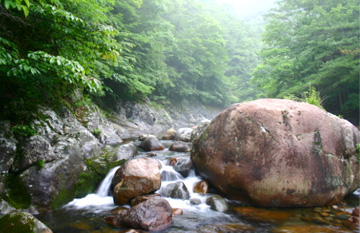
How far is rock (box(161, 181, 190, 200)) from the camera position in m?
4.56

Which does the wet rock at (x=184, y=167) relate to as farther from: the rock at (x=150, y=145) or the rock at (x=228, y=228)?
the rock at (x=150, y=145)

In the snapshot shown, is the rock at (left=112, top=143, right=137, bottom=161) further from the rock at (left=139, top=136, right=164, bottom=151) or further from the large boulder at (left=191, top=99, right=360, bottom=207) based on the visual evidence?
the large boulder at (left=191, top=99, right=360, bottom=207)

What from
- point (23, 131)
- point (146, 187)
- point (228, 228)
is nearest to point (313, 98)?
point (228, 228)

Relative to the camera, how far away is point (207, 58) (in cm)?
2419

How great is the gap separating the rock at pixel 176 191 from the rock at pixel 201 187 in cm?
31

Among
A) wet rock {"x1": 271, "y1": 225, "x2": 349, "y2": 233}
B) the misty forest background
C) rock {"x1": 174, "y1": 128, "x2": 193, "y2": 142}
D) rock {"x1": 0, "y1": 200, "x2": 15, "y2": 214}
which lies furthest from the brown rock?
rock {"x1": 0, "y1": 200, "x2": 15, "y2": 214}

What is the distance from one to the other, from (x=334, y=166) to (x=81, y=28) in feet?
18.6

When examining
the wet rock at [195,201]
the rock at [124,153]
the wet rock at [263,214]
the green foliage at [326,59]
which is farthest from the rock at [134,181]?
the green foliage at [326,59]

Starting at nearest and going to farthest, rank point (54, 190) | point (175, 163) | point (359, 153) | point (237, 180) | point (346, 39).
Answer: point (54, 190)
point (237, 180)
point (359, 153)
point (175, 163)
point (346, 39)

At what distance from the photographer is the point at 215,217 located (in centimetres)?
389

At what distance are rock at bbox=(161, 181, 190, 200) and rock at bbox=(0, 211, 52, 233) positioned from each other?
93.6 inches

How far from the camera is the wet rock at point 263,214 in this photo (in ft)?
12.4

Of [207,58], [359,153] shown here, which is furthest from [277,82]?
[207,58]

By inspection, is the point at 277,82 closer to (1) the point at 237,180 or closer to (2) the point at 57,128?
(1) the point at 237,180
